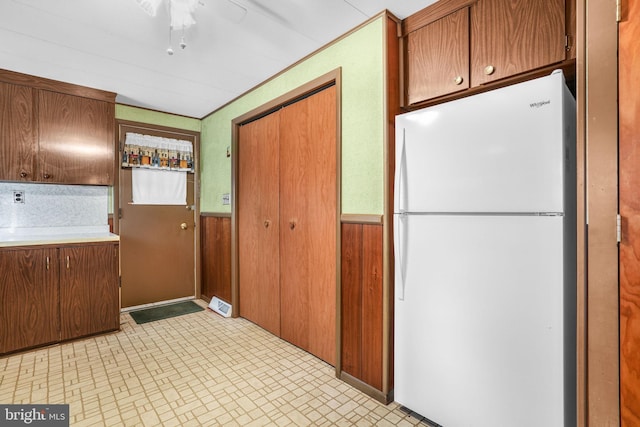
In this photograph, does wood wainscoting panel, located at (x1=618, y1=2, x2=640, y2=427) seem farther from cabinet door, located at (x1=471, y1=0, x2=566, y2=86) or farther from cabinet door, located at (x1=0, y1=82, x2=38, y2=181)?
cabinet door, located at (x1=0, y1=82, x2=38, y2=181)

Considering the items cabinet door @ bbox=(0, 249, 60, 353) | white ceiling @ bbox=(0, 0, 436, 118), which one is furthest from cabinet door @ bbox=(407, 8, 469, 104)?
cabinet door @ bbox=(0, 249, 60, 353)

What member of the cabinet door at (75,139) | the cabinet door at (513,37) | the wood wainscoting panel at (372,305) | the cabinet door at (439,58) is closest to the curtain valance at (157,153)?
the cabinet door at (75,139)

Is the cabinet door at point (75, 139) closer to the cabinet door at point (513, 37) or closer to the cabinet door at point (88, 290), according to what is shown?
the cabinet door at point (88, 290)

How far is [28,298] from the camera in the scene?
263 centimetres

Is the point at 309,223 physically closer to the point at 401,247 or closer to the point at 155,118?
the point at 401,247

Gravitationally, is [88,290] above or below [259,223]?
below

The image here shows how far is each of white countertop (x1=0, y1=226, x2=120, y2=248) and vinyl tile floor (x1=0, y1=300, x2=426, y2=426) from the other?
93cm

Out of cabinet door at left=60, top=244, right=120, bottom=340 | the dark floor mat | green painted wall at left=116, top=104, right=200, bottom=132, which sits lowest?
the dark floor mat

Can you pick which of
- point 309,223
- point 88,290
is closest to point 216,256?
point 88,290

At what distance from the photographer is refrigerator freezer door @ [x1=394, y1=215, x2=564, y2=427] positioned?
1279 millimetres

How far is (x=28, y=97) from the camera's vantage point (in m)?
2.85

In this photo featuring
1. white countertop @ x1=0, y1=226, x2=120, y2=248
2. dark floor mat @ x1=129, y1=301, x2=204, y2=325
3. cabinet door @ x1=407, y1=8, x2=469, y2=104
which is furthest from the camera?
dark floor mat @ x1=129, y1=301, x2=204, y2=325

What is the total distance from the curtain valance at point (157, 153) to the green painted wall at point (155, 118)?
0.18 metres

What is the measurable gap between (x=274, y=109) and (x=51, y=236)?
258 centimetres
